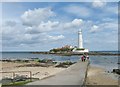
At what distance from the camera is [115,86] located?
20453 millimetres

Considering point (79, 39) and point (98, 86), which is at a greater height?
point (79, 39)

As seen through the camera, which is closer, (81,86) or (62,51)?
(81,86)

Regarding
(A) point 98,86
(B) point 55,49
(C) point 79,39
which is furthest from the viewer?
(B) point 55,49

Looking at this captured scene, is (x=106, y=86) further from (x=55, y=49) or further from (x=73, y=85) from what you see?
(x=55, y=49)

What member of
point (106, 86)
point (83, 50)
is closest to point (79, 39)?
point (83, 50)

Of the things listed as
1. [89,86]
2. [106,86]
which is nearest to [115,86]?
[106,86]

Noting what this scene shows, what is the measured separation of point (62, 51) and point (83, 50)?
1114 inches

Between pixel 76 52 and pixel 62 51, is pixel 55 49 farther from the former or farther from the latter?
pixel 76 52

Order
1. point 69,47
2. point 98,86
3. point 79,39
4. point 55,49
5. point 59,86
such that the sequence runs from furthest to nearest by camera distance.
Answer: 1. point 55,49
2. point 69,47
3. point 79,39
4. point 98,86
5. point 59,86

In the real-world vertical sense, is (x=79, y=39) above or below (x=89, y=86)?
above

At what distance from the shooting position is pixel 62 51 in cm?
14038

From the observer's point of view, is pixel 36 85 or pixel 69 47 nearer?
pixel 36 85

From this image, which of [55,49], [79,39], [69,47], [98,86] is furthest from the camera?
[55,49]

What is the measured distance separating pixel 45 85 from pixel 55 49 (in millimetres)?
134871
